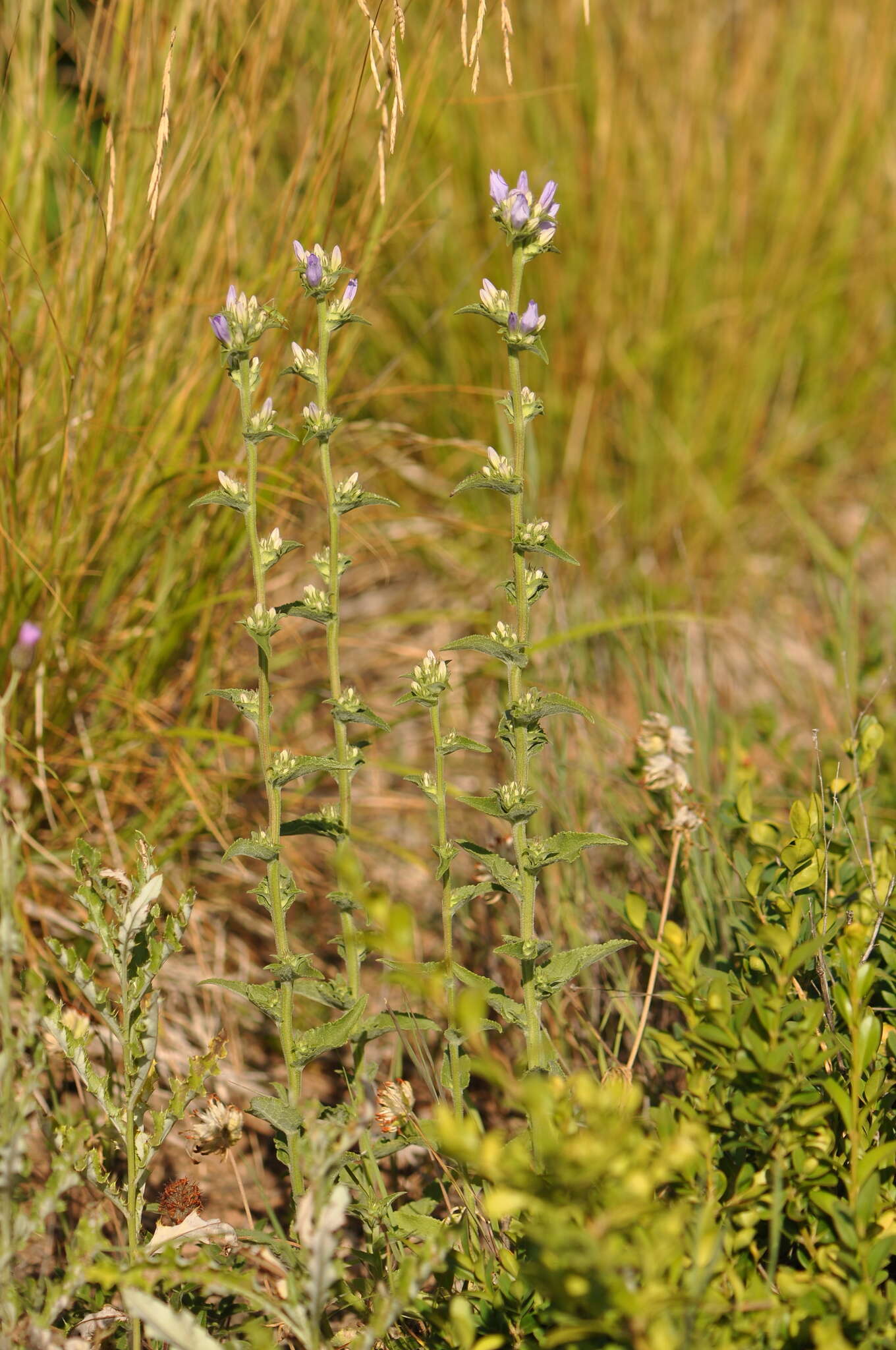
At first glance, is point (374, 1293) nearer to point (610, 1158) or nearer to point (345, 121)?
point (610, 1158)

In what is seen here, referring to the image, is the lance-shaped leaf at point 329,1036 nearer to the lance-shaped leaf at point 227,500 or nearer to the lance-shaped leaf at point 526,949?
the lance-shaped leaf at point 526,949

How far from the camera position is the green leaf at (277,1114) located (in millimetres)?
1343

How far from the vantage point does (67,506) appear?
2.20m

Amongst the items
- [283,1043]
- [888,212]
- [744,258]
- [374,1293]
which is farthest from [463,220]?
[374,1293]

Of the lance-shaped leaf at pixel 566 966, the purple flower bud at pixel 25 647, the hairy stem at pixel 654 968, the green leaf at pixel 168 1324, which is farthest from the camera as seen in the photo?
the hairy stem at pixel 654 968

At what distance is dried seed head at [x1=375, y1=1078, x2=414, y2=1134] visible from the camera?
1401 millimetres

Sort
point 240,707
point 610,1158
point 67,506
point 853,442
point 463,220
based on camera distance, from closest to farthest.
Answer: point 610,1158 < point 240,707 < point 67,506 < point 463,220 < point 853,442

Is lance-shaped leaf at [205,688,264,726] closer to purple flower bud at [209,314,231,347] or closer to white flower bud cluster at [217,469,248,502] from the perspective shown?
white flower bud cluster at [217,469,248,502]

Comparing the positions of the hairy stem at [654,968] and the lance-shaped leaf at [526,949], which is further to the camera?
the hairy stem at [654,968]

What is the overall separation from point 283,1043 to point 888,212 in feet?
10.3

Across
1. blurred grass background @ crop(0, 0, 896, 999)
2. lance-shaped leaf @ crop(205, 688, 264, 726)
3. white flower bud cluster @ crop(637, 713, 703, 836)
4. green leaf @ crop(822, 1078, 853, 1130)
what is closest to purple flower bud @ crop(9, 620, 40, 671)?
blurred grass background @ crop(0, 0, 896, 999)

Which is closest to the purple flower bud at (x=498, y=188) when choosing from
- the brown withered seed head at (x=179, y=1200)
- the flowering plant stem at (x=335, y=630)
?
the flowering plant stem at (x=335, y=630)

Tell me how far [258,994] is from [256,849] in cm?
19

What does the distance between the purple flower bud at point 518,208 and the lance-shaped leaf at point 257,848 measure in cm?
75
